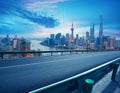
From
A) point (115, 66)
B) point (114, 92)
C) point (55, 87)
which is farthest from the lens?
point (115, 66)

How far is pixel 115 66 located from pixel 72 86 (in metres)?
3.79

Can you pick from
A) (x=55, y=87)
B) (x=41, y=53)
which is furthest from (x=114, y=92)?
(x=41, y=53)

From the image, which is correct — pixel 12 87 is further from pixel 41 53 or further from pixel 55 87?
pixel 41 53

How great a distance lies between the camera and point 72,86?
17.1 ft

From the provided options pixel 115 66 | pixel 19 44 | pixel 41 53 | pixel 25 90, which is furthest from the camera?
pixel 19 44

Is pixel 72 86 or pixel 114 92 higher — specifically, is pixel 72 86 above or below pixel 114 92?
above

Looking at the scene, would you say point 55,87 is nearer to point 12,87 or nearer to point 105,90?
point 105,90

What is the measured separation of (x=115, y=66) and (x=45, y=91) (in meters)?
5.40

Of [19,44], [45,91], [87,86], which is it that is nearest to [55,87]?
[45,91]

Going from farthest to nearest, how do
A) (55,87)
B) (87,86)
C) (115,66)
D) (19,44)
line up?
(19,44), (115,66), (87,86), (55,87)

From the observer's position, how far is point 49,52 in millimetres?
30797

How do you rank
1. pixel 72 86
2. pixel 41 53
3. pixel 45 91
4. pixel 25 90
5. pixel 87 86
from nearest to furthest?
pixel 45 91 → pixel 87 86 → pixel 72 86 → pixel 25 90 → pixel 41 53

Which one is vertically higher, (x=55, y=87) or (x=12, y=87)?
(x=55, y=87)

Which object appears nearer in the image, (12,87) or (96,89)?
(96,89)
